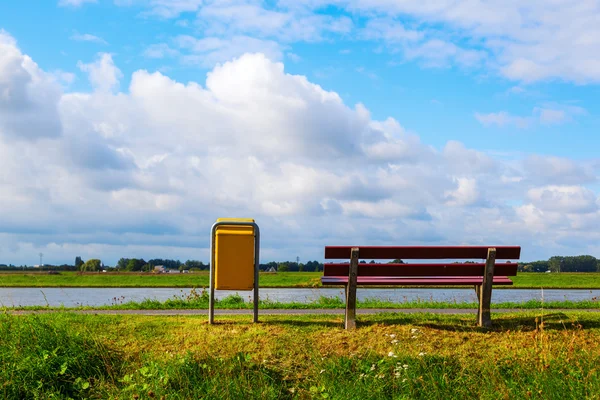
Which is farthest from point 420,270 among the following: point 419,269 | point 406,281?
point 406,281

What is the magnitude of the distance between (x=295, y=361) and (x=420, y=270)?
9.48 feet

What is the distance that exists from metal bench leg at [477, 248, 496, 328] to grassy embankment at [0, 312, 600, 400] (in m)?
0.30

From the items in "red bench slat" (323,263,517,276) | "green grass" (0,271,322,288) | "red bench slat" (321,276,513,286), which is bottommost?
"green grass" (0,271,322,288)

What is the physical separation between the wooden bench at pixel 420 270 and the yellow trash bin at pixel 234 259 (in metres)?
1.36

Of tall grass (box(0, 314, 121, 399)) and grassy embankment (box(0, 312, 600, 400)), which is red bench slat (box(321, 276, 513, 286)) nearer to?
grassy embankment (box(0, 312, 600, 400))

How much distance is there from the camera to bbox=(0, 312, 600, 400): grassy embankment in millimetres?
7770

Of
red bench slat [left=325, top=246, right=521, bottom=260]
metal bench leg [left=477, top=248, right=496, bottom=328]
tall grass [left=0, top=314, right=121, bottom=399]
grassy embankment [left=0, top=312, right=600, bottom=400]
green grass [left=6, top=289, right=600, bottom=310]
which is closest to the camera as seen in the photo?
grassy embankment [left=0, top=312, right=600, bottom=400]

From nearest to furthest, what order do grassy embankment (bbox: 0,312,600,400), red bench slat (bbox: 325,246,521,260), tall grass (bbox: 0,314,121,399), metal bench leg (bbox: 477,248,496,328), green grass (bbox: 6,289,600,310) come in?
1. grassy embankment (bbox: 0,312,600,400)
2. tall grass (bbox: 0,314,121,399)
3. red bench slat (bbox: 325,246,521,260)
4. metal bench leg (bbox: 477,248,496,328)
5. green grass (bbox: 6,289,600,310)

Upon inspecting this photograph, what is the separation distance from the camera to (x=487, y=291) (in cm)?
1038

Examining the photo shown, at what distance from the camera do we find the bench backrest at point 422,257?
9898 millimetres

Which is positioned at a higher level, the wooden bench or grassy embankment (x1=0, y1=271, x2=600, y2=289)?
the wooden bench

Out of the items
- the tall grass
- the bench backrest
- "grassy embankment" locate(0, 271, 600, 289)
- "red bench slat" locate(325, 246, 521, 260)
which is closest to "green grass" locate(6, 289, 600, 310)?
the bench backrest

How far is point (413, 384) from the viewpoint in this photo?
311 inches

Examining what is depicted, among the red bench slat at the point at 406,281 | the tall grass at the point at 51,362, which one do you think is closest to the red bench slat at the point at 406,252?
the red bench slat at the point at 406,281
